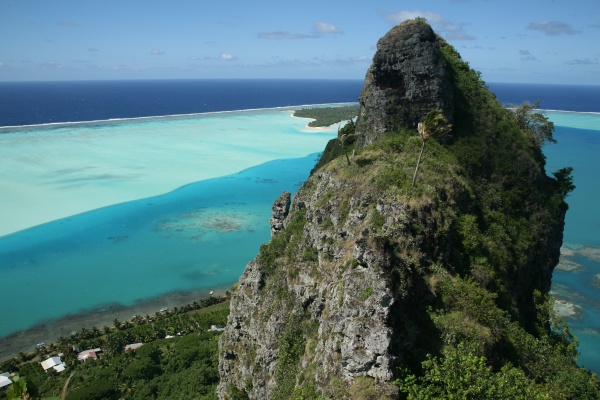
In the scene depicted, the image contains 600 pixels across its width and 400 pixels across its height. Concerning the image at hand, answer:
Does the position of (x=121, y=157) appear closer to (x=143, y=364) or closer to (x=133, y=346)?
(x=133, y=346)

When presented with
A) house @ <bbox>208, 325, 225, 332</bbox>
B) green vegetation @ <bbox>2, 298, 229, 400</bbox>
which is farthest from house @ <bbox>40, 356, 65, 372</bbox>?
house @ <bbox>208, 325, 225, 332</bbox>

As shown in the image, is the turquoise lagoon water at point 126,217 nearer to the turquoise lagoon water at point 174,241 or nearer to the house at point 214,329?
the turquoise lagoon water at point 174,241

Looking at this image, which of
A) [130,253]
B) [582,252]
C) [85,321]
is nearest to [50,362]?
[85,321]

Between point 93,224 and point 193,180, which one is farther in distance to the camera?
point 193,180

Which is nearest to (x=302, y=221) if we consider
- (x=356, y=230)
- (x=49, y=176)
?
(x=356, y=230)

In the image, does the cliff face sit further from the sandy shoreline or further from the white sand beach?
the white sand beach

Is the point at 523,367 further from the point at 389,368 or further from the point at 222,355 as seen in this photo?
the point at 222,355
